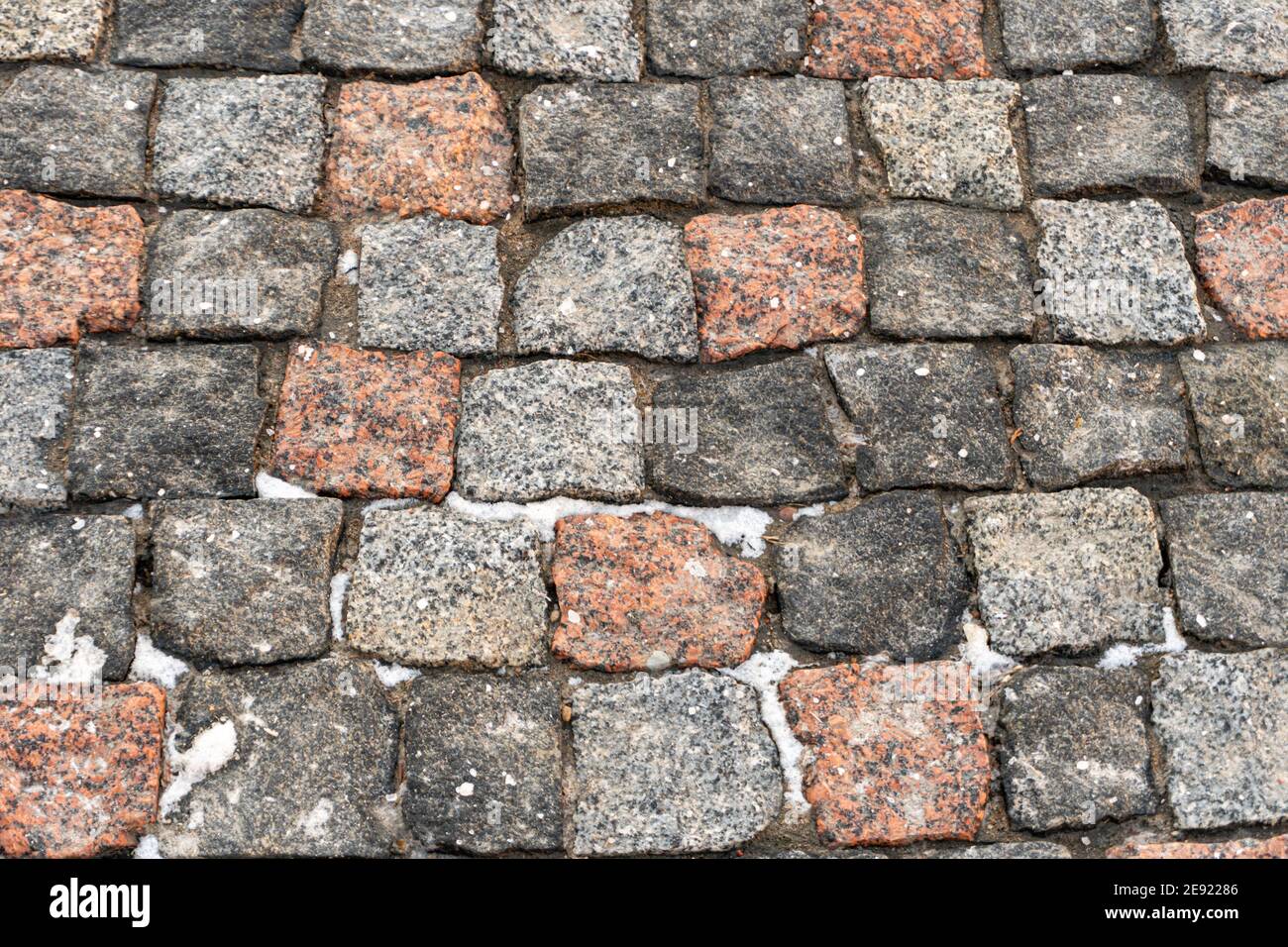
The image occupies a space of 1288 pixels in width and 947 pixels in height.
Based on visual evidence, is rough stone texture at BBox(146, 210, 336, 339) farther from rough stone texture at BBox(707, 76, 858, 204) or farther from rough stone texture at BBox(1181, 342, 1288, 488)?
rough stone texture at BBox(1181, 342, 1288, 488)

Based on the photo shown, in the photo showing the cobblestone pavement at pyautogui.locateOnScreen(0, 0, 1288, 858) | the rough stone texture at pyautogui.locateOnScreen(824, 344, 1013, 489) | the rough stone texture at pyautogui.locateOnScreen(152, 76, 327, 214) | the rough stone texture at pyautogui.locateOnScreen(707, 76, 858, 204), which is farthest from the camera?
the rough stone texture at pyautogui.locateOnScreen(707, 76, 858, 204)

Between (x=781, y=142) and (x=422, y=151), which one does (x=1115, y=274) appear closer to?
(x=781, y=142)

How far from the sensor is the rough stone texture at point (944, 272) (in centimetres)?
279

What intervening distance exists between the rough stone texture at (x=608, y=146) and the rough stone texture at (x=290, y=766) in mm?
1149

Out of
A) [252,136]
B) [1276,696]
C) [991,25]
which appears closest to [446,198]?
[252,136]

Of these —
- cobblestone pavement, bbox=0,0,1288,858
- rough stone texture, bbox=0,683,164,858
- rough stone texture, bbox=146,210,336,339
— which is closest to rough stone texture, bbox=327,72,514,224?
cobblestone pavement, bbox=0,0,1288,858

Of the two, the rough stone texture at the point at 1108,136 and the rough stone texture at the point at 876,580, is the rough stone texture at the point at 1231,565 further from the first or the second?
the rough stone texture at the point at 1108,136

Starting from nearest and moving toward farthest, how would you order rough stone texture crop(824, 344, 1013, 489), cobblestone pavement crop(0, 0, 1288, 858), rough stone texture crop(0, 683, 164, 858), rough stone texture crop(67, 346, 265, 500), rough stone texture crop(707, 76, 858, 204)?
rough stone texture crop(0, 683, 164, 858)
cobblestone pavement crop(0, 0, 1288, 858)
rough stone texture crop(67, 346, 265, 500)
rough stone texture crop(824, 344, 1013, 489)
rough stone texture crop(707, 76, 858, 204)

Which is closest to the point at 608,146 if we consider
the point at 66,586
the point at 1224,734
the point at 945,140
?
the point at 945,140

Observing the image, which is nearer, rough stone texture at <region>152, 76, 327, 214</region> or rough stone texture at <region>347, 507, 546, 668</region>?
rough stone texture at <region>347, 507, 546, 668</region>

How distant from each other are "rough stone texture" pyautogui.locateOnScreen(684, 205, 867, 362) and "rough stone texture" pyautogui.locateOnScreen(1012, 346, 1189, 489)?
0.42 meters

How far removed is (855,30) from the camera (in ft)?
9.99

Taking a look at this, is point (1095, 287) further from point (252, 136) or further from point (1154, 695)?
point (252, 136)

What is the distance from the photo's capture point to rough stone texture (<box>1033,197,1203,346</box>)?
2832 mm
